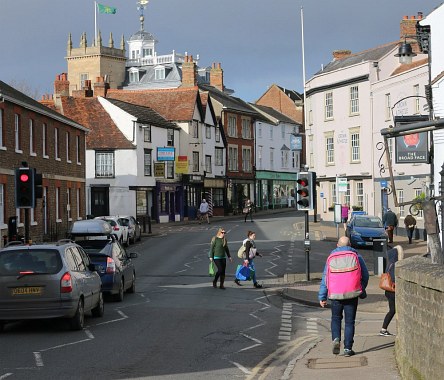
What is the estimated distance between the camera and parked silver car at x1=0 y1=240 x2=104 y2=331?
14898mm

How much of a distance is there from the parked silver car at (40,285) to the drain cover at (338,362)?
5060 mm

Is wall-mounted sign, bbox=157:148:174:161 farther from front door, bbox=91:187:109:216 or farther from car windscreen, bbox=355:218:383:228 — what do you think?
car windscreen, bbox=355:218:383:228

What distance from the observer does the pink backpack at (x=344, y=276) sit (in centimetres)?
1199

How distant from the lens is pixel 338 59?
196ft

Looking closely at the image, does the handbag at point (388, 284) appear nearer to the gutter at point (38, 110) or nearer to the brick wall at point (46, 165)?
the gutter at point (38, 110)

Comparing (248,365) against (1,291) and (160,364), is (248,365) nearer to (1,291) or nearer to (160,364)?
(160,364)

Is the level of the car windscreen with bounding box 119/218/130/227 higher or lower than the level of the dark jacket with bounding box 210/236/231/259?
higher

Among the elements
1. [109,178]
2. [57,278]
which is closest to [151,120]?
[109,178]

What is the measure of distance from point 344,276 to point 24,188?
12122mm

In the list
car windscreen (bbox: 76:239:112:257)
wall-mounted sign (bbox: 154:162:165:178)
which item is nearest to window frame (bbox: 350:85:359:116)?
wall-mounted sign (bbox: 154:162:165:178)

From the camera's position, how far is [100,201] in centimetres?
6006

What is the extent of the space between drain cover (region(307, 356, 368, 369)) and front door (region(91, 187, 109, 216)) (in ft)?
159

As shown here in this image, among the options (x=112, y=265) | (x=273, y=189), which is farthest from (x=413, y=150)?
(x=273, y=189)

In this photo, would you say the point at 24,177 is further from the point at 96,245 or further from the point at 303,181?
the point at 303,181
